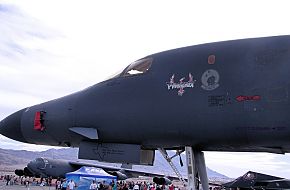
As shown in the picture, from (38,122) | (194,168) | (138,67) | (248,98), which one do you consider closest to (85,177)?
(38,122)

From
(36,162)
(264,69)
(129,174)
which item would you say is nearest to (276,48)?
(264,69)

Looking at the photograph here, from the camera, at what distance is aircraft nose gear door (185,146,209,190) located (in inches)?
295

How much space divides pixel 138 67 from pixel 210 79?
6.20ft

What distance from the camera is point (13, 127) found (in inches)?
353

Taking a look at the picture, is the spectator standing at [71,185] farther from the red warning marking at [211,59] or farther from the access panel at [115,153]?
the red warning marking at [211,59]

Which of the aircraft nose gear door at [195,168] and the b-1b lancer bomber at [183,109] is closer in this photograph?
the b-1b lancer bomber at [183,109]

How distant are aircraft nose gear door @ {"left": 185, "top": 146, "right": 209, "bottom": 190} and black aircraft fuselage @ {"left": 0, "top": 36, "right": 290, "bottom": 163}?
0.27 m

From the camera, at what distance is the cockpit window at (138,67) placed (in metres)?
8.04

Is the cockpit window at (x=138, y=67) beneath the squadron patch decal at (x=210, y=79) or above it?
above

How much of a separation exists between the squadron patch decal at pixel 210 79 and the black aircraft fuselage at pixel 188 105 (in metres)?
0.02

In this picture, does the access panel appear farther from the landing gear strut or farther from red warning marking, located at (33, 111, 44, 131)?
red warning marking, located at (33, 111, 44, 131)

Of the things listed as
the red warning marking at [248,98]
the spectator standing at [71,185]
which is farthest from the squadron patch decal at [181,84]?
the spectator standing at [71,185]

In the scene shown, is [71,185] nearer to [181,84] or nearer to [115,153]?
[115,153]

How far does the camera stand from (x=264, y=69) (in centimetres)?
653
